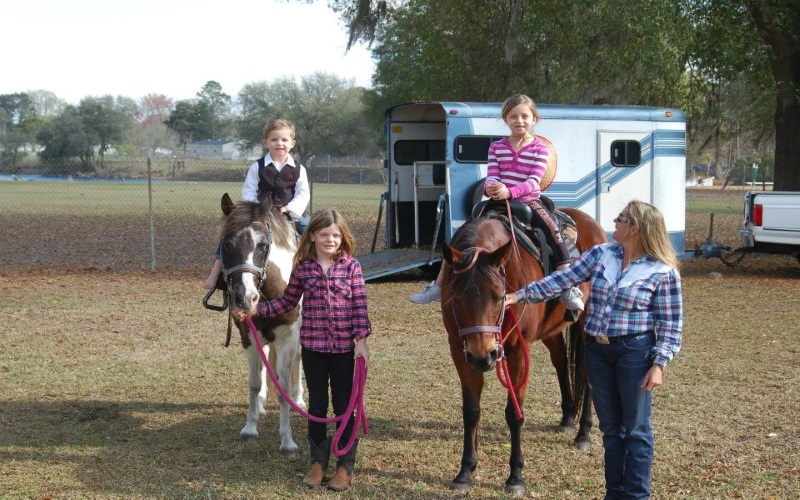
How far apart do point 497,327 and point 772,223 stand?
37.5ft

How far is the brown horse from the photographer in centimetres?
417

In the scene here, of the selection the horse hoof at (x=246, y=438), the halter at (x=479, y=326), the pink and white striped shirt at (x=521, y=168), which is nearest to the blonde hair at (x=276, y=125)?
the pink and white striped shirt at (x=521, y=168)

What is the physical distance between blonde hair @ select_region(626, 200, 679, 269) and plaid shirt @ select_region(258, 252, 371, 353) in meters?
1.62

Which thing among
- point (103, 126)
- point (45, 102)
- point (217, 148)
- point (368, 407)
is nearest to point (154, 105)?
point (45, 102)

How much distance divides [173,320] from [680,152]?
31.3 feet

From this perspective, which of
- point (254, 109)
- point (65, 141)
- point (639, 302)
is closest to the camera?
point (639, 302)

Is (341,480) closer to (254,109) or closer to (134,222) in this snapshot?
(134,222)

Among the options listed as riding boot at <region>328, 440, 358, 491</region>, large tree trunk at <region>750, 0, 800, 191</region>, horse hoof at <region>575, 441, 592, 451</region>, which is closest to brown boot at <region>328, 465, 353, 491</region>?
riding boot at <region>328, 440, 358, 491</region>

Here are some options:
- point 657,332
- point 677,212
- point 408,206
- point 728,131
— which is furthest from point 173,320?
point 728,131

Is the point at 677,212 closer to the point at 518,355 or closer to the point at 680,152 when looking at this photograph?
the point at 680,152

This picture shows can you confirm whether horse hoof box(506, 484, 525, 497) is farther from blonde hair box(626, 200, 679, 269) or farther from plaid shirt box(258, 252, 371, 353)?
blonde hair box(626, 200, 679, 269)

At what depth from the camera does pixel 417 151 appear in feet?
48.4

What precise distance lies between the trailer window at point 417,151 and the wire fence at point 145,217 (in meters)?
1.63

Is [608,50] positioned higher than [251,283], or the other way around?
[608,50]
